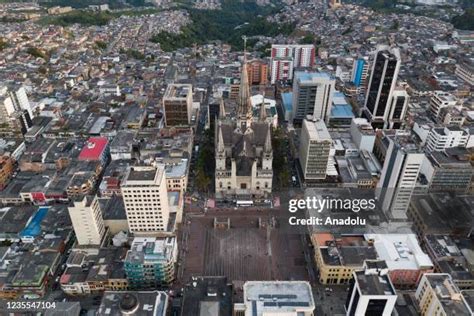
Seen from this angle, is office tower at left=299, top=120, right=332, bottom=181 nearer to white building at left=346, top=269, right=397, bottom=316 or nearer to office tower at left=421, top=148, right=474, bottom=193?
office tower at left=421, top=148, right=474, bottom=193

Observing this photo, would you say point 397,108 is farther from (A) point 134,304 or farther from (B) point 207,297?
(A) point 134,304

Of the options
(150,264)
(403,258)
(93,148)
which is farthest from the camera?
(93,148)

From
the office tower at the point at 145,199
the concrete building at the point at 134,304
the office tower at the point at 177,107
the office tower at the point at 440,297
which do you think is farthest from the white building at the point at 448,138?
the concrete building at the point at 134,304

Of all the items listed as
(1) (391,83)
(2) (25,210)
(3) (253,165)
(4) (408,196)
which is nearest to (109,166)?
(2) (25,210)

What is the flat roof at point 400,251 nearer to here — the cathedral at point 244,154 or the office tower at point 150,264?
the cathedral at point 244,154

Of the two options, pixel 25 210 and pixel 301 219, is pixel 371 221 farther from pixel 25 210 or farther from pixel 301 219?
pixel 25 210

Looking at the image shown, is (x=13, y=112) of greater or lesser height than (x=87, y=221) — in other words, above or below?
below

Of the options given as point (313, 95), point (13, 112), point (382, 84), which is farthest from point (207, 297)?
point (13, 112)

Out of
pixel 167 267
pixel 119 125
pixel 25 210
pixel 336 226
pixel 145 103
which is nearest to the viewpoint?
pixel 167 267
